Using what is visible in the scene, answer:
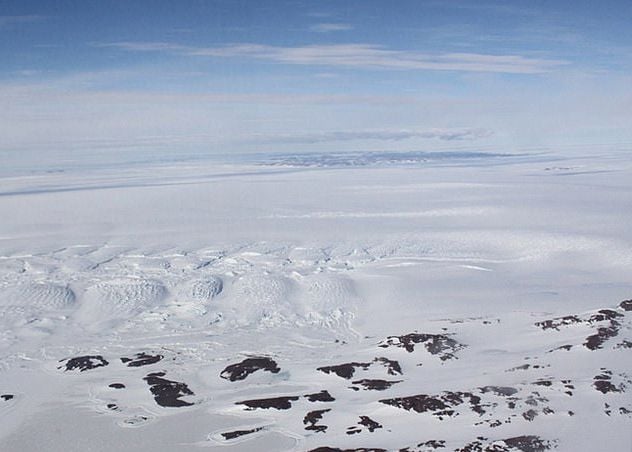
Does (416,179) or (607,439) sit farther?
(416,179)

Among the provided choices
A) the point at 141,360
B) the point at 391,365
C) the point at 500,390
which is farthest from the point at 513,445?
the point at 141,360

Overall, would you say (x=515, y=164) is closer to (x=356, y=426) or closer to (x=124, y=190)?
(x=124, y=190)

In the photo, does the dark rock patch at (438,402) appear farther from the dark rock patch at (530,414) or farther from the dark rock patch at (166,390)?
the dark rock patch at (166,390)

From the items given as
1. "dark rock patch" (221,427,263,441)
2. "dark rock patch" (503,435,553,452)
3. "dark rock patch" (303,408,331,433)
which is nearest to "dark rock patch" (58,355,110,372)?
"dark rock patch" (221,427,263,441)

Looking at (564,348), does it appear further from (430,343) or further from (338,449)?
(338,449)

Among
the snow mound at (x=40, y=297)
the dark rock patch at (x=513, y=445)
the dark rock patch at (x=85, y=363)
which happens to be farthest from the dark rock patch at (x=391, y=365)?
A: the snow mound at (x=40, y=297)

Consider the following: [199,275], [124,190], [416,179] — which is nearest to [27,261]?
[199,275]
